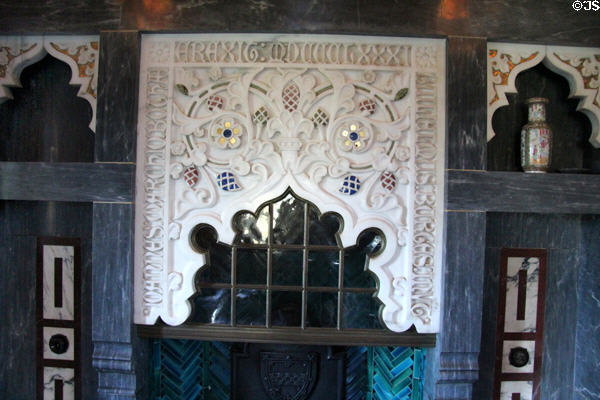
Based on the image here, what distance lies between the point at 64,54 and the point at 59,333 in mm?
1489

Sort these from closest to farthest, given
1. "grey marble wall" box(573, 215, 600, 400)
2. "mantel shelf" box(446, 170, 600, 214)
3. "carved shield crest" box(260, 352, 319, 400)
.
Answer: "mantel shelf" box(446, 170, 600, 214) → "grey marble wall" box(573, 215, 600, 400) → "carved shield crest" box(260, 352, 319, 400)

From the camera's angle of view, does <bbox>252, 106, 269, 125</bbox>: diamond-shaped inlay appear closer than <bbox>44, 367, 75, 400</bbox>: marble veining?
Yes

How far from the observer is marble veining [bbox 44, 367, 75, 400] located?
2.00 metres

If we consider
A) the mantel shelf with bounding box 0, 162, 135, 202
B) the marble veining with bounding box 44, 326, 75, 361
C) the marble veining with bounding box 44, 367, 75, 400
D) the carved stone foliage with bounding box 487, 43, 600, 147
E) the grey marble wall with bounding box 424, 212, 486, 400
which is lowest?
the marble veining with bounding box 44, 367, 75, 400

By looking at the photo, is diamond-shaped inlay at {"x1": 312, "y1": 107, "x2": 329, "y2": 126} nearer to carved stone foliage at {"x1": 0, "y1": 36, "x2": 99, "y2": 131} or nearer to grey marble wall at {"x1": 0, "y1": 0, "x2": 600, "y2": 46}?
grey marble wall at {"x1": 0, "y1": 0, "x2": 600, "y2": 46}

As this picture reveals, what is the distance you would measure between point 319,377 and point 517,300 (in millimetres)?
1161

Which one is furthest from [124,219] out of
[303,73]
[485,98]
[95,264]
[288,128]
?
[485,98]

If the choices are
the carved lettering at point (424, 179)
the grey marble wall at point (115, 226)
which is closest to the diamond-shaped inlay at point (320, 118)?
the carved lettering at point (424, 179)

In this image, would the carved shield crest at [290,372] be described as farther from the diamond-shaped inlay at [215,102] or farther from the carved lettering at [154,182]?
the diamond-shaped inlay at [215,102]

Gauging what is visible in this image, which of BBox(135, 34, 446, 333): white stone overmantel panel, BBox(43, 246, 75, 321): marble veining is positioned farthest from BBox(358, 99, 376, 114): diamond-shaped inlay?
BBox(43, 246, 75, 321): marble veining

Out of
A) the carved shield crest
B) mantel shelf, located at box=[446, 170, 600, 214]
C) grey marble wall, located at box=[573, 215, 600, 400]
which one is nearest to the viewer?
mantel shelf, located at box=[446, 170, 600, 214]

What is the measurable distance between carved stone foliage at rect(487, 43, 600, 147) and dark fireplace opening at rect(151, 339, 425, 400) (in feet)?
4.42

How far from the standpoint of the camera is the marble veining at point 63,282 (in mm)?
1980

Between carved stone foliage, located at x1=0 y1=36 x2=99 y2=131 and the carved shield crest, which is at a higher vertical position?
carved stone foliage, located at x1=0 y1=36 x2=99 y2=131
